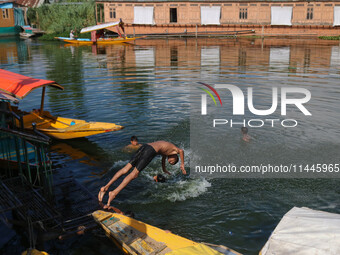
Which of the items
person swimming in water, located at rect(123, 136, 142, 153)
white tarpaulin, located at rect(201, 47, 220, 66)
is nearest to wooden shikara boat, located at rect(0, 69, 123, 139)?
person swimming in water, located at rect(123, 136, 142, 153)

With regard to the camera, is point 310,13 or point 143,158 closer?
point 143,158

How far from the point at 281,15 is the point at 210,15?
1114 cm

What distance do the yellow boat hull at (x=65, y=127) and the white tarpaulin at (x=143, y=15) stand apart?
43.9m

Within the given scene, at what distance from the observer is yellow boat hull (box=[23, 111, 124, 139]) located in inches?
526

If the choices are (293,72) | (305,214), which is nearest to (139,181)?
(305,214)

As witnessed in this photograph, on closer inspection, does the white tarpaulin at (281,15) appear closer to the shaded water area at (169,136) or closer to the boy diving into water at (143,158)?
the shaded water area at (169,136)

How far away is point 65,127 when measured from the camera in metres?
14.1

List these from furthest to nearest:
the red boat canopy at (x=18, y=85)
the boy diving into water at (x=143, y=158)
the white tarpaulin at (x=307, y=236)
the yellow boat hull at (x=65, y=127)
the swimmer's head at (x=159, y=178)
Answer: the yellow boat hull at (x=65, y=127) < the red boat canopy at (x=18, y=85) < the swimmer's head at (x=159, y=178) < the boy diving into water at (x=143, y=158) < the white tarpaulin at (x=307, y=236)

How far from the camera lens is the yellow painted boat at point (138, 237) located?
7.04 metres

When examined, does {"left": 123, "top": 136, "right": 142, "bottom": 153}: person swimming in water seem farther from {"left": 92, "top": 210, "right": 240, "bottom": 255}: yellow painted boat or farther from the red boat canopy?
{"left": 92, "top": 210, "right": 240, "bottom": 255}: yellow painted boat

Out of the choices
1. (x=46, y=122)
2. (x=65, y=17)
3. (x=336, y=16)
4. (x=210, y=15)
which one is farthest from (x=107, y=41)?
(x=46, y=122)

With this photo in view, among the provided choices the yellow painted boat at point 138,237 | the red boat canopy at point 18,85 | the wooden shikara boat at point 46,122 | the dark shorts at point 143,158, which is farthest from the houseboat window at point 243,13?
the yellow painted boat at point 138,237

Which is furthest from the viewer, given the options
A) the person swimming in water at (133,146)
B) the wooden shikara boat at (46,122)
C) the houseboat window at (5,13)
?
the houseboat window at (5,13)

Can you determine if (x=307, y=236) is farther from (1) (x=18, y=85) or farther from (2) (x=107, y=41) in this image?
(2) (x=107, y=41)
